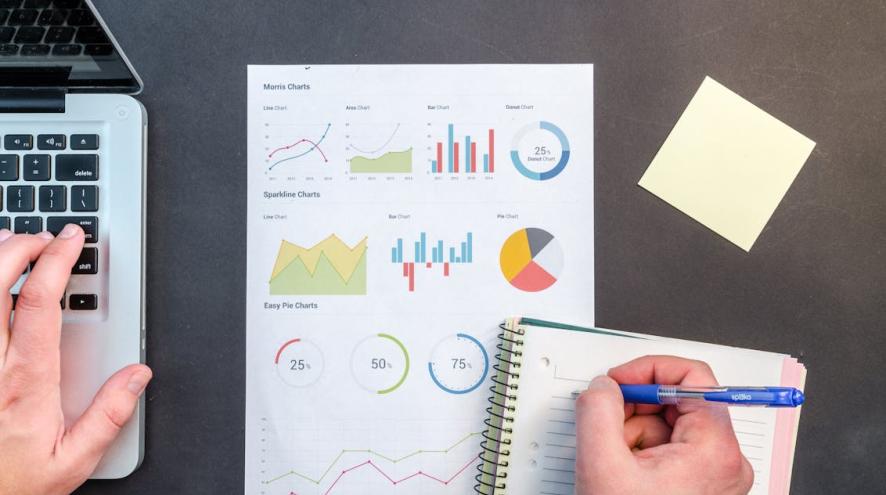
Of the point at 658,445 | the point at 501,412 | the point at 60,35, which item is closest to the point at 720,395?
the point at 658,445

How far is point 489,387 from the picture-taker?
67cm

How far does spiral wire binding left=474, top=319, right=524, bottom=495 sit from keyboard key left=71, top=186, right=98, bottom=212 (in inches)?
16.2

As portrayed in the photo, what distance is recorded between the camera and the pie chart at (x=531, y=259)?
0.67m

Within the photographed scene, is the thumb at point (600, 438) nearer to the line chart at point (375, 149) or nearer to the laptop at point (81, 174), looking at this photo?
the line chart at point (375, 149)

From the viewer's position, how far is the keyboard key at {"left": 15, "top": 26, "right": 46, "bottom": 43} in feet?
2.08

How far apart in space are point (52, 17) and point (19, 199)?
0.57 ft

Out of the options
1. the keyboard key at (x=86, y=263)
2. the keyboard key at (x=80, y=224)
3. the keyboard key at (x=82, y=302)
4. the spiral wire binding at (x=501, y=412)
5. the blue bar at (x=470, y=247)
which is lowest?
the spiral wire binding at (x=501, y=412)

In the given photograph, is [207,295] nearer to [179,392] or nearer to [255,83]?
[179,392]

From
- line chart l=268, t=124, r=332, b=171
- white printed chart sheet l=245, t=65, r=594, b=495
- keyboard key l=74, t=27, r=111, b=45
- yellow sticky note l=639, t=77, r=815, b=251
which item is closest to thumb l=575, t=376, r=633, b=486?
white printed chart sheet l=245, t=65, r=594, b=495

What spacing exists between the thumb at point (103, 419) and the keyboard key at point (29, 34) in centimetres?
32

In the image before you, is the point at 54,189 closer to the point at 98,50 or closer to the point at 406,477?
the point at 98,50

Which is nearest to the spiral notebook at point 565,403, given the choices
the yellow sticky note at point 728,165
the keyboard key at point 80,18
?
the yellow sticky note at point 728,165

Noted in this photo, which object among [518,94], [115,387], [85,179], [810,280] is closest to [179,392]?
[115,387]

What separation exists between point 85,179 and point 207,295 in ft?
0.51
